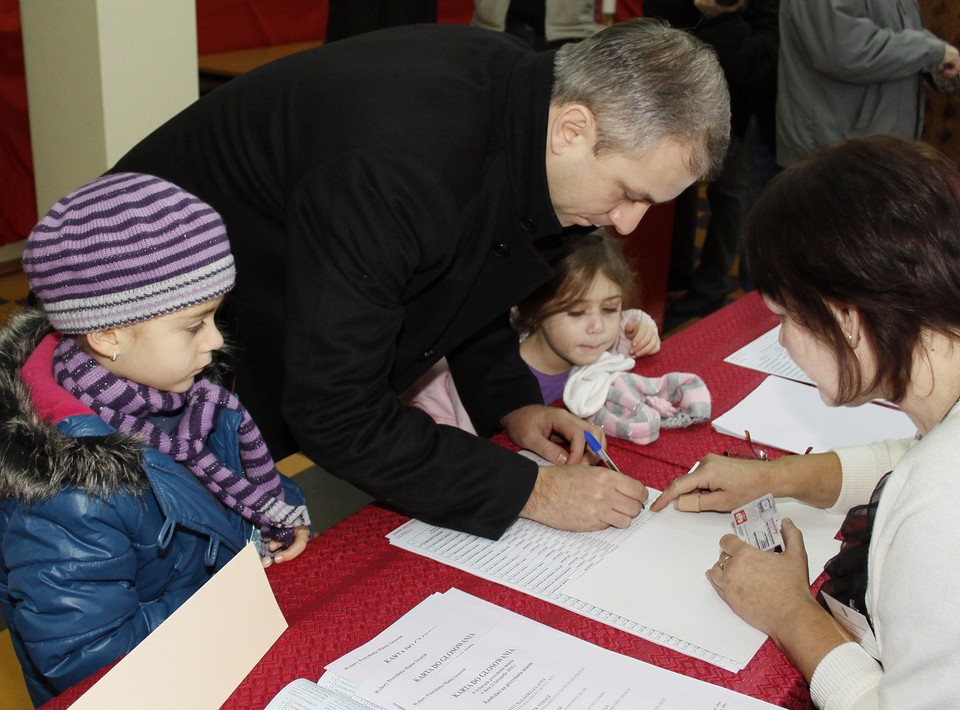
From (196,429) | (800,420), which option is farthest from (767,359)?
(196,429)

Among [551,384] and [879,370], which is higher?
[879,370]

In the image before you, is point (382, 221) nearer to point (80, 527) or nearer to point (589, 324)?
point (80, 527)

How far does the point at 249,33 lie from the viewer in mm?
5473

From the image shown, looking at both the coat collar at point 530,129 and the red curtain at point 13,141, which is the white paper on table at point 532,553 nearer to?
the coat collar at point 530,129

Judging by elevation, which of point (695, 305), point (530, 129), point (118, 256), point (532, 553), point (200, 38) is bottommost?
point (695, 305)

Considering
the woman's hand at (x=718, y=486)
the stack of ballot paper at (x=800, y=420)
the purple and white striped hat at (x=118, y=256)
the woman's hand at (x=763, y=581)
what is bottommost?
the stack of ballot paper at (x=800, y=420)

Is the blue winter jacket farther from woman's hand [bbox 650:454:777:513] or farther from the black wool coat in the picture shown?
woman's hand [bbox 650:454:777:513]

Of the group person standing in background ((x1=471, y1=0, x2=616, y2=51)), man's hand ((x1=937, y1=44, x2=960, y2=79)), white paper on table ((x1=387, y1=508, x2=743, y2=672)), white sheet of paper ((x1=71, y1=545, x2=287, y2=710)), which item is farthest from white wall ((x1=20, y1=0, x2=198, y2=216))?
man's hand ((x1=937, y1=44, x2=960, y2=79))

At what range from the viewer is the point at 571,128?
1464 mm

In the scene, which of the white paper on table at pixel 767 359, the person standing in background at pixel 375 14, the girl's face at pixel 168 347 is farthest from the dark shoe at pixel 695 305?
the girl's face at pixel 168 347

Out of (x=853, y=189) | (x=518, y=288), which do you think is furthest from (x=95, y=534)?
(x=853, y=189)

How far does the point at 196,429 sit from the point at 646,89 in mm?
835

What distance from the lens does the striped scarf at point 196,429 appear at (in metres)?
1.38

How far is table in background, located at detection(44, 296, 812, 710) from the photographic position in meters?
1.16
